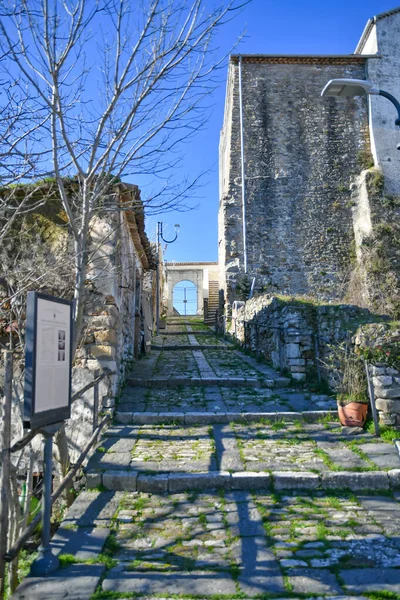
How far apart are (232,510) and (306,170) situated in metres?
15.2

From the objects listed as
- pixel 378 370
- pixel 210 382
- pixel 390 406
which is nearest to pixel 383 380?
pixel 378 370

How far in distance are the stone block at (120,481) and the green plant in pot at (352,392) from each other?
8.98 ft

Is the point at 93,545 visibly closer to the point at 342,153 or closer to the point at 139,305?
the point at 139,305

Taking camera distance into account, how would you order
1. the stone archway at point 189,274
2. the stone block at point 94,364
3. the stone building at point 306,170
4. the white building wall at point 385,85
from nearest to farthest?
the stone block at point 94,364 → the stone building at point 306,170 → the white building wall at point 385,85 → the stone archway at point 189,274

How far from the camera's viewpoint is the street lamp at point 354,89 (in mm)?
5551

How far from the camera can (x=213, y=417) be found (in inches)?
224

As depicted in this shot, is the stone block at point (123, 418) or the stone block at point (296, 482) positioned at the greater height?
the stone block at point (123, 418)

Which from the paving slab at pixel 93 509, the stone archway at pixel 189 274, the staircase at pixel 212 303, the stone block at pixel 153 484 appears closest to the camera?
the paving slab at pixel 93 509

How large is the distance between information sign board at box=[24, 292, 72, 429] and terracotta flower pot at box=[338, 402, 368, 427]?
353 centimetres

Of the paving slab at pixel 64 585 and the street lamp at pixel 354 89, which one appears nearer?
the paving slab at pixel 64 585

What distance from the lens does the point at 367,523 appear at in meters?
3.22

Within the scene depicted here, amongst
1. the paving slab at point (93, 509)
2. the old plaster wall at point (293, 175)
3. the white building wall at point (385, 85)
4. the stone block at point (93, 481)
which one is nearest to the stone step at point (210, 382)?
the stone block at point (93, 481)

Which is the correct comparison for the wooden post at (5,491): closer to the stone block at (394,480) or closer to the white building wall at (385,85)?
the stone block at (394,480)

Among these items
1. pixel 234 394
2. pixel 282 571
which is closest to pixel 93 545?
pixel 282 571
